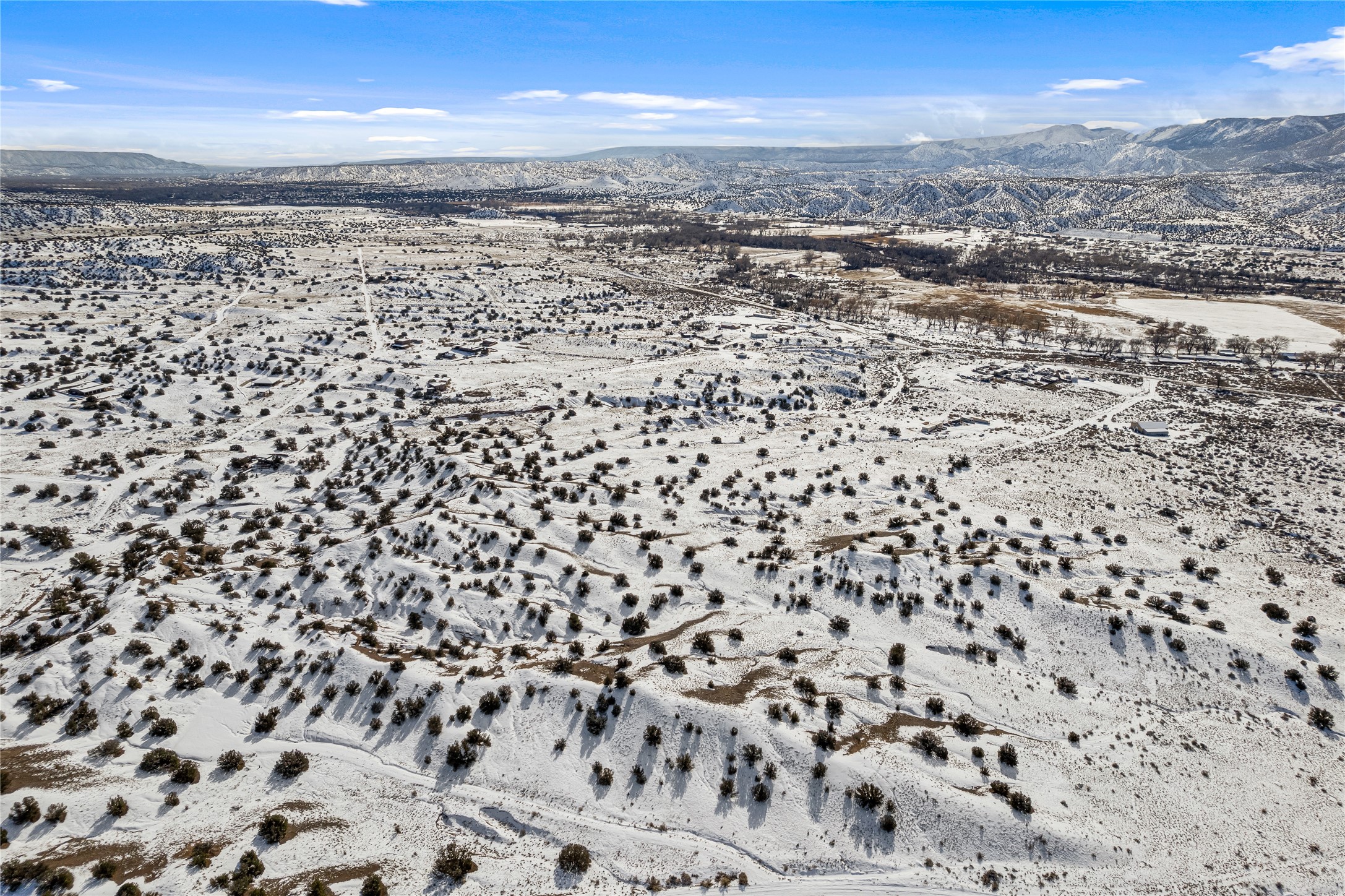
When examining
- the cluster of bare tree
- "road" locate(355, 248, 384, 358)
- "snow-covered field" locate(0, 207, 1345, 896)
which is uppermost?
"road" locate(355, 248, 384, 358)

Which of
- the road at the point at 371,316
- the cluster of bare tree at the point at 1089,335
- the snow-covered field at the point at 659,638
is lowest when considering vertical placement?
the snow-covered field at the point at 659,638

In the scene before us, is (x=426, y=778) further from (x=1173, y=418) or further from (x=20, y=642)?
(x=1173, y=418)

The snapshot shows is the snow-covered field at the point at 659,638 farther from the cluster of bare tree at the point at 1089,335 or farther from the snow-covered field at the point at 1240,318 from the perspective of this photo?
the snow-covered field at the point at 1240,318

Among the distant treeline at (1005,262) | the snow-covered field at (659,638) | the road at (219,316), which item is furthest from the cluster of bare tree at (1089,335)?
the road at (219,316)

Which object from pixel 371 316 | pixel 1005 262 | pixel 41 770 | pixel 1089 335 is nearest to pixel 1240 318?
pixel 1089 335

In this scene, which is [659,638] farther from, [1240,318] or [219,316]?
[1240,318]

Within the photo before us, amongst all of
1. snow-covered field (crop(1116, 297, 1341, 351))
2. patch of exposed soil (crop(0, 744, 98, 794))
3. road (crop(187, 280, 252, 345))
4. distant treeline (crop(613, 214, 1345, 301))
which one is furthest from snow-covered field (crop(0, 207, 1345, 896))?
distant treeline (crop(613, 214, 1345, 301))

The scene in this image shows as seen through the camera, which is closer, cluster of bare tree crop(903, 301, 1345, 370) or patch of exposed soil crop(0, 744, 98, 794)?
patch of exposed soil crop(0, 744, 98, 794)

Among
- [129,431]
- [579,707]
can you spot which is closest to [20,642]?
[579,707]

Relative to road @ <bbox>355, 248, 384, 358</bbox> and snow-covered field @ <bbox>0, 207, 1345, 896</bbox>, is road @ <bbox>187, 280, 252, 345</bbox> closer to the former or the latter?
snow-covered field @ <bbox>0, 207, 1345, 896</bbox>
